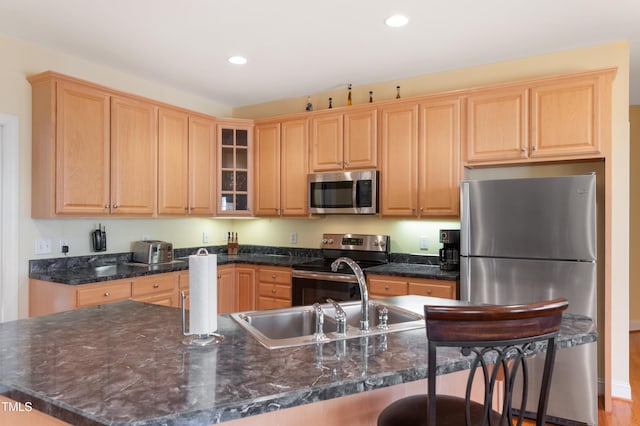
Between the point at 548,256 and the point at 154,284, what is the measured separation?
2.94m

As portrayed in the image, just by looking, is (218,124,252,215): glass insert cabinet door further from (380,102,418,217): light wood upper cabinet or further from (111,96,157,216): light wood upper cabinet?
(380,102,418,217): light wood upper cabinet

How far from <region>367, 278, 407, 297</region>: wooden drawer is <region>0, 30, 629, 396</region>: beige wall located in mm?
631

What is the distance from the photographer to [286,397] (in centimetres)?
101

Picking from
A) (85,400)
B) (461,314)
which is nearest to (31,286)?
(85,400)

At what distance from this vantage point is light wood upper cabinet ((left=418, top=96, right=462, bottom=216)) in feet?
11.1

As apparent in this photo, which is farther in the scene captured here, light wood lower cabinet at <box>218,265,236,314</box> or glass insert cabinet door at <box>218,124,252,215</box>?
glass insert cabinet door at <box>218,124,252,215</box>

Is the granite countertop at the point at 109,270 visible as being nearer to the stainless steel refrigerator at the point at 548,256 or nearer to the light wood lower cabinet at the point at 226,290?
the light wood lower cabinet at the point at 226,290

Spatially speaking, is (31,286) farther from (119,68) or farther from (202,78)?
(202,78)

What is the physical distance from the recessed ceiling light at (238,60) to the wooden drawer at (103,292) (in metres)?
1.97

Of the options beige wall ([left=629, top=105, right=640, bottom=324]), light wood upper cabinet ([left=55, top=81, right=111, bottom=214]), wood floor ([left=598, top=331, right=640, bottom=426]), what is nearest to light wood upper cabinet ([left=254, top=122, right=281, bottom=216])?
light wood upper cabinet ([left=55, top=81, right=111, bottom=214])

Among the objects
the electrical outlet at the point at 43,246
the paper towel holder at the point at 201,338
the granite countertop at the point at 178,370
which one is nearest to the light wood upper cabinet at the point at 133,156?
the electrical outlet at the point at 43,246

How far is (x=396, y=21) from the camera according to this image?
2773 mm

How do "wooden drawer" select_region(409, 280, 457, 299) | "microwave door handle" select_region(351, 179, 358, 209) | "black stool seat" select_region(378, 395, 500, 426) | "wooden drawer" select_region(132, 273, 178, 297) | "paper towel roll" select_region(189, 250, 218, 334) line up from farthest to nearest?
"microwave door handle" select_region(351, 179, 358, 209) < "wooden drawer" select_region(132, 273, 178, 297) < "wooden drawer" select_region(409, 280, 457, 299) < "paper towel roll" select_region(189, 250, 218, 334) < "black stool seat" select_region(378, 395, 500, 426)

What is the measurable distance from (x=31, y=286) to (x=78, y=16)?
1.95 metres
